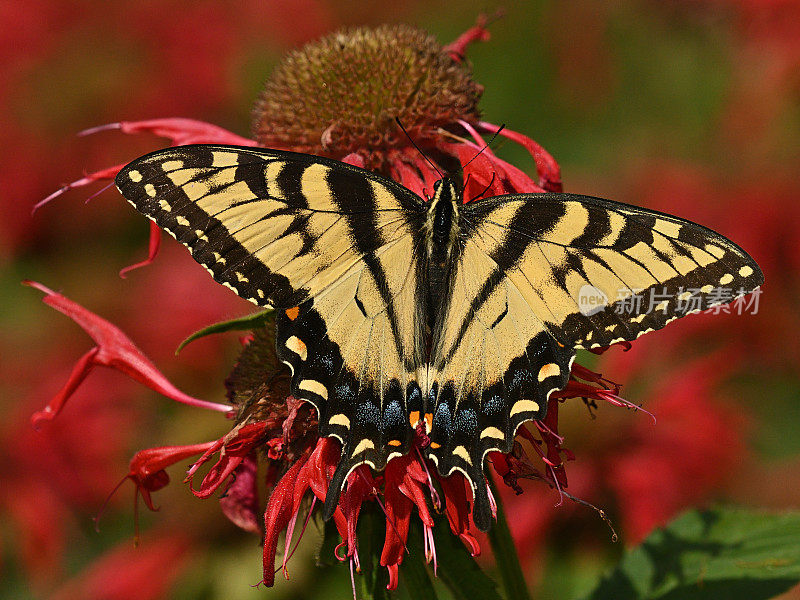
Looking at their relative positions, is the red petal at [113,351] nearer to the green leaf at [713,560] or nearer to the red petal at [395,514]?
the red petal at [395,514]

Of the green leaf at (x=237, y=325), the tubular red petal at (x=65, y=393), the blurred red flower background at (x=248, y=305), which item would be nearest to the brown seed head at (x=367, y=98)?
the green leaf at (x=237, y=325)

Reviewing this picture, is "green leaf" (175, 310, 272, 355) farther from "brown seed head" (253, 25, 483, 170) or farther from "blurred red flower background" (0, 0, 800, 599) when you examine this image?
"blurred red flower background" (0, 0, 800, 599)

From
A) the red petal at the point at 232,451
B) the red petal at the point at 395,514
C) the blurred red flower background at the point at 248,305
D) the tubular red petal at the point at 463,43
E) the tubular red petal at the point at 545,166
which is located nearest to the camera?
the red petal at the point at 395,514

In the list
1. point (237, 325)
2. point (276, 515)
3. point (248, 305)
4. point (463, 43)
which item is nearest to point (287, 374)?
point (237, 325)

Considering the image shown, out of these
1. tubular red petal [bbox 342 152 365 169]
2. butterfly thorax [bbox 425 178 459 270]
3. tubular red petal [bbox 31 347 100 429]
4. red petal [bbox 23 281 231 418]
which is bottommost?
tubular red petal [bbox 31 347 100 429]

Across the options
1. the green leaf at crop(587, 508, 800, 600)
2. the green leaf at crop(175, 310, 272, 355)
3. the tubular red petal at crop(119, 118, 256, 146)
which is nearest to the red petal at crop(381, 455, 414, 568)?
the green leaf at crop(175, 310, 272, 355)

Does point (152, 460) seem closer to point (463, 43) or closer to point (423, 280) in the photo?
point (423, 280)
